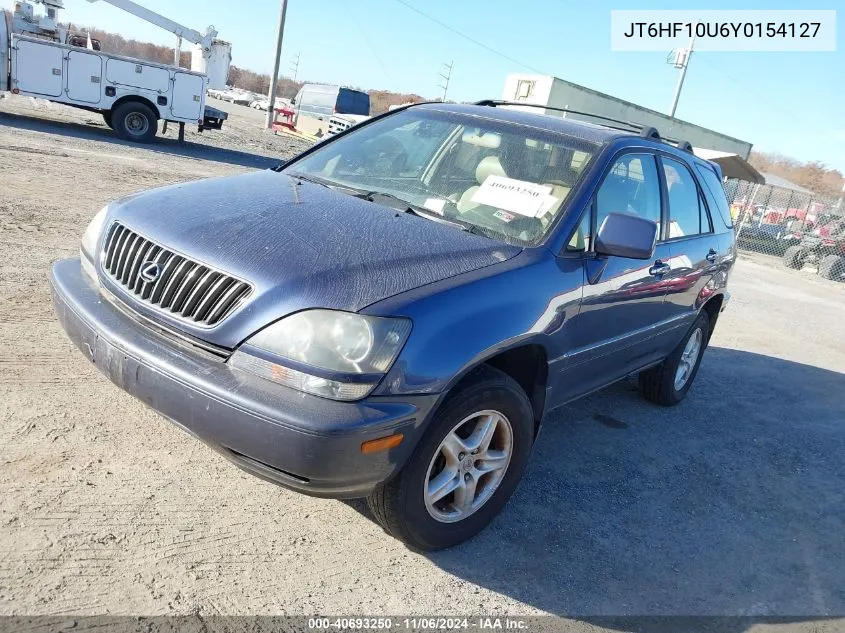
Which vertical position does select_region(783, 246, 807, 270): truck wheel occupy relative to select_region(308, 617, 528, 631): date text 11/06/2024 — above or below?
above

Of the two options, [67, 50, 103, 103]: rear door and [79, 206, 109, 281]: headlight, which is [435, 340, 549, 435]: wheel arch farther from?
[67, 50, 103, 103]: rear door

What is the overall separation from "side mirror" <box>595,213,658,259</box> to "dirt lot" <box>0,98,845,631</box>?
53.5 inches

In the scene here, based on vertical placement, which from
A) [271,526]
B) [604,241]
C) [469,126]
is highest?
[469,126]

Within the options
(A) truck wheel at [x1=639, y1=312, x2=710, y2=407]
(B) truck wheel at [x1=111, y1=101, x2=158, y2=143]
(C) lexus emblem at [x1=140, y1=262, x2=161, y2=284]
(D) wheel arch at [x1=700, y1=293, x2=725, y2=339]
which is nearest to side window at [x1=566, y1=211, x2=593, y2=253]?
(C) lexus emblem at [x1=140, y1=262, x2=161, y2=284]

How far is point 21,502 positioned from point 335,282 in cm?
155

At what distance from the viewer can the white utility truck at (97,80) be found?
15.0 m

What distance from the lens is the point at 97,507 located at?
2701 mm

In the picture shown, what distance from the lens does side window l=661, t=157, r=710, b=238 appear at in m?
4.25

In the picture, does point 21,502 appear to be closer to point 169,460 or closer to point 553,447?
point 169,460

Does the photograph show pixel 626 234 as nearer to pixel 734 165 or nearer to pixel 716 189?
pixel 716 189

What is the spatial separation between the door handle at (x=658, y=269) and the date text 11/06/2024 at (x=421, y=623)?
6.99 feet

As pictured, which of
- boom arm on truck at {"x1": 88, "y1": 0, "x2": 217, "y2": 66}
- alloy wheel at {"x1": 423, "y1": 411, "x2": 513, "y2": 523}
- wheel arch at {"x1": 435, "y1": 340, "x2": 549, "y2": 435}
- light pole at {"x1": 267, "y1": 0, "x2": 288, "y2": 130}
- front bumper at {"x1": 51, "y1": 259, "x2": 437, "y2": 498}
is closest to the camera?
front bumper at {"x1": 51, "y1": 259, "x2": 437, "y2": 498}

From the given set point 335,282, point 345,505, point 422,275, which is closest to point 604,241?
point 422,275

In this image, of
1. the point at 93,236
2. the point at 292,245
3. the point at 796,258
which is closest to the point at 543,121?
the point at 292,245
